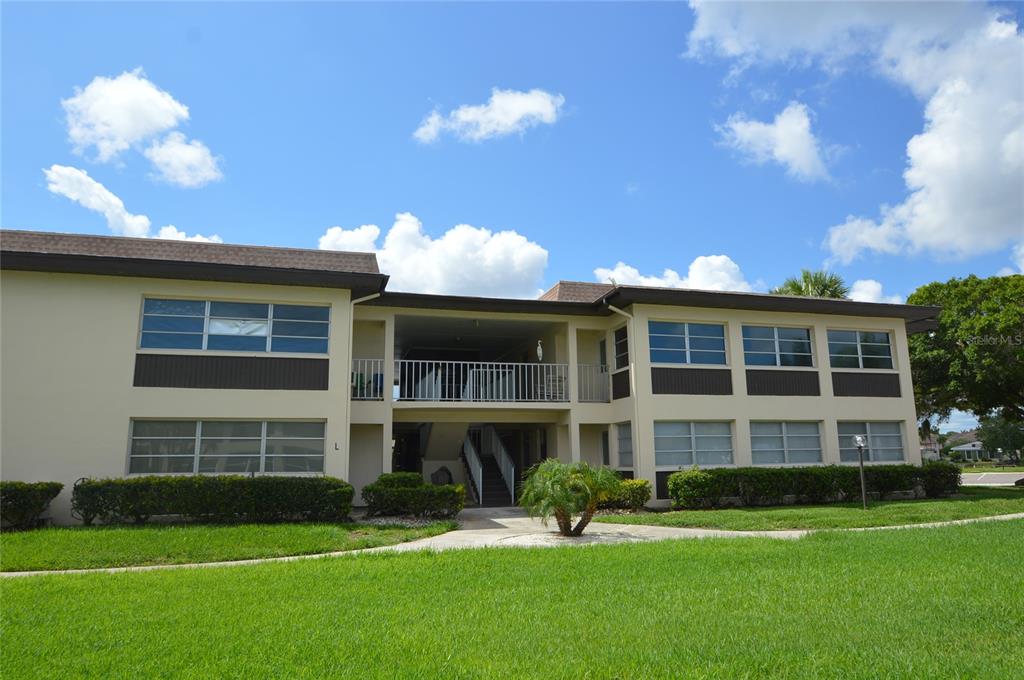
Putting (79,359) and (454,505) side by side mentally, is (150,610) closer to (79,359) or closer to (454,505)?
(454,505)

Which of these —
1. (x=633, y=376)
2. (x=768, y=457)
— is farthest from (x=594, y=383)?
(x=768, y=457)

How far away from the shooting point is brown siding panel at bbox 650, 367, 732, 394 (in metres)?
17.9

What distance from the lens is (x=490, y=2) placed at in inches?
497

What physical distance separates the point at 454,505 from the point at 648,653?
1006 cm

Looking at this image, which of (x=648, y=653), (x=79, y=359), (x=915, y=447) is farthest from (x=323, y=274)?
(x=915, y=447)

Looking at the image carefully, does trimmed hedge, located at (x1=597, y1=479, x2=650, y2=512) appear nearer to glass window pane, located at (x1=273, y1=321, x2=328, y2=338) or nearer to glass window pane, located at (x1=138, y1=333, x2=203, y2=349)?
glass window pane, located at (x1=273, y1=321, x2=328, y2=338)

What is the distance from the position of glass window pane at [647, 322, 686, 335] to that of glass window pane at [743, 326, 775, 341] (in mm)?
2011

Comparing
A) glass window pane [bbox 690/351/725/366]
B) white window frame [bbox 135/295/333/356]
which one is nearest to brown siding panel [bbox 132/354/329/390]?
white window frame [bbox 135/295/333/356]

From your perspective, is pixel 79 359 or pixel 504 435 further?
pixel 504 435

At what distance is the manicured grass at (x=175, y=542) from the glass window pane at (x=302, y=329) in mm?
4658

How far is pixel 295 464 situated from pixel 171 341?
3878 mm

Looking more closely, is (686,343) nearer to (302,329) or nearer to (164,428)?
(302,329)

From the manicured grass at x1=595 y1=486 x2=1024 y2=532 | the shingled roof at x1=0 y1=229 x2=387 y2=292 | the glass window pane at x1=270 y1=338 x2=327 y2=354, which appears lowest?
the manicured grass at x1=595 y1=486 x2=1024 y2=532

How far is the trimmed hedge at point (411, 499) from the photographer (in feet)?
47.7
